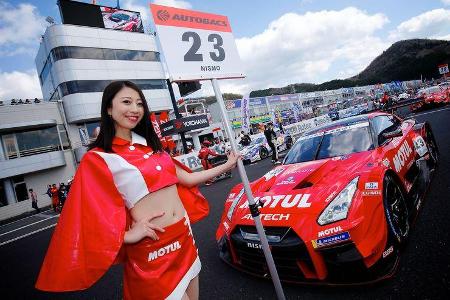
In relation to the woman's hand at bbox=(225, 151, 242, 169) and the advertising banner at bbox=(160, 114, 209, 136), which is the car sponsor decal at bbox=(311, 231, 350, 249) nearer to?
the woman's hand at bbox=(225, 151, 242, 169)

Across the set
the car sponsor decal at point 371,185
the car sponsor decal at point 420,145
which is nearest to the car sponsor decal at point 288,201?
the car sponsor decal at point 371,185

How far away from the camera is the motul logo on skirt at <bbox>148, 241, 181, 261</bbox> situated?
1461 millimetres

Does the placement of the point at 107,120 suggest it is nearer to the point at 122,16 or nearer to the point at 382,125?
the point at 382,125

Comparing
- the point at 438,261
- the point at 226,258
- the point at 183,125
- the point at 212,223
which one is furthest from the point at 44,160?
the point at 438,261

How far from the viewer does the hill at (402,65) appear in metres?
106

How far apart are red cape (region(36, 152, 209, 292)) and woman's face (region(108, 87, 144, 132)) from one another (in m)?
0.25

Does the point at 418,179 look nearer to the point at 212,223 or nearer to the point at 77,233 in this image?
the point at 212,223

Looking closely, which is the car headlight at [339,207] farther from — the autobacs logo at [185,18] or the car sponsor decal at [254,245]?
the autobacs logo at [185,18]

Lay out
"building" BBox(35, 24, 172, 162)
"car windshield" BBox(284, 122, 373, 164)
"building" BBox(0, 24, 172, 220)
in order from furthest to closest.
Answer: "building" BBox(35, 24, 172, 162) < "building" BBox(0, 24, 172, 220) < "car windshield" BBox(284, 122, 373, 164)

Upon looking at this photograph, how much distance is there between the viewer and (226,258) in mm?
3225

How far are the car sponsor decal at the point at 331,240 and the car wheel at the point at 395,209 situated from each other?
0.55 metres

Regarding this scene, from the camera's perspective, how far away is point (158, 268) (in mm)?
1465

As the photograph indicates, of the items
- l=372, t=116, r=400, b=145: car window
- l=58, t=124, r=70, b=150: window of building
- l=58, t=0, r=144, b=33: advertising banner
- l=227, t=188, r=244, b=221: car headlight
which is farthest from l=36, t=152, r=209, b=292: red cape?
l=58, t=0, r=144, b=33: advertising banner

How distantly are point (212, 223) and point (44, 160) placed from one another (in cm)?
2501
